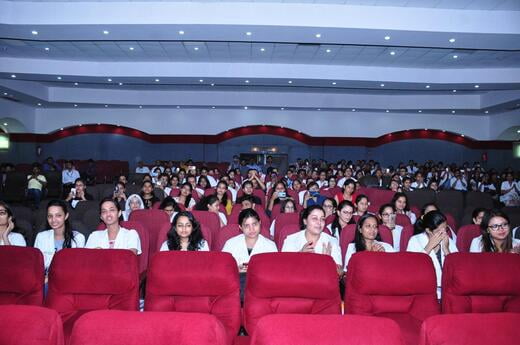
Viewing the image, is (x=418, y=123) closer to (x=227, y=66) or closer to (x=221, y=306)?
(x=227, y=66)

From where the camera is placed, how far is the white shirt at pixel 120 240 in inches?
182

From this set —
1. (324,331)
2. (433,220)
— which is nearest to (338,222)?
(433,220)

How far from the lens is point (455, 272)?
3031 millimetres

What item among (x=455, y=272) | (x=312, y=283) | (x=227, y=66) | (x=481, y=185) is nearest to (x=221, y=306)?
(x=312, y=283)

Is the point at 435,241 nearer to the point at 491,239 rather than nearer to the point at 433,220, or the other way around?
the point at 433,220

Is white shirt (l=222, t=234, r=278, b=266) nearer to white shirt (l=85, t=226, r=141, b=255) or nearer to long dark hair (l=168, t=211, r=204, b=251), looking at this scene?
long dark hair (l=168, t=211, r=204, b=251)

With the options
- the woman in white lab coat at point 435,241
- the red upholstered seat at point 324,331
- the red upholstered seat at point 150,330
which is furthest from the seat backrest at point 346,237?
the red upholstered seat at point 150,330

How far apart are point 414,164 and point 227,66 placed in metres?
11.4

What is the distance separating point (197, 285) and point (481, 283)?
209 cm

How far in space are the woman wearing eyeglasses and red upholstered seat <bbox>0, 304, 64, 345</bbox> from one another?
13.5ft

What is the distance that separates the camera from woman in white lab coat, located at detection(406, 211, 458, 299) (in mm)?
4141

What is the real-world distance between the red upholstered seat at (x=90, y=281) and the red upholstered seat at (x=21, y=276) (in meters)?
0.10

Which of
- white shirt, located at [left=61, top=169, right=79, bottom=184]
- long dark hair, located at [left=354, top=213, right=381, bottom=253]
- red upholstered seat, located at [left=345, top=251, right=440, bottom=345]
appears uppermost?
white shirt, located at [left=61, top=169, right=79, bottom=184]

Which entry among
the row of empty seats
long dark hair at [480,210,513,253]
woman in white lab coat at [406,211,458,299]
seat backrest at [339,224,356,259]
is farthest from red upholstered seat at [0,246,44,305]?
long dark hair at [480,210,513,253]
